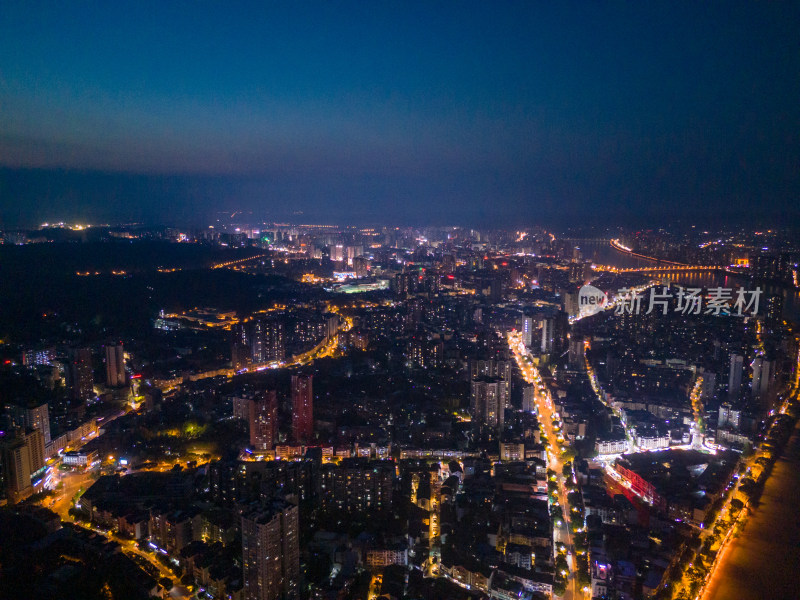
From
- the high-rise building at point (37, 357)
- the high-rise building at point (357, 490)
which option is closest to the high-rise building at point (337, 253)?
the high-rise building at point (37, 357)

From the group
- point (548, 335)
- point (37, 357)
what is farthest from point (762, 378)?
point (37, 357)

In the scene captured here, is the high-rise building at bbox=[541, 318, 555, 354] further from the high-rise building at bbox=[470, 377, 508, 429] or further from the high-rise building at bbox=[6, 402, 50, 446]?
the high-rise building at bbox=[6, 402, 50, 446]

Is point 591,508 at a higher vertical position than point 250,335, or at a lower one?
lower

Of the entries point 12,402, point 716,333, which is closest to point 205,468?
point 12,402

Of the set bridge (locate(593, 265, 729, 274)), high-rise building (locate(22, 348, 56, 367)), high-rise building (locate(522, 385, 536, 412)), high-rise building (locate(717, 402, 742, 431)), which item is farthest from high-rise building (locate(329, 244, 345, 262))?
high-rise building (locate(717, 402, 742, 431))

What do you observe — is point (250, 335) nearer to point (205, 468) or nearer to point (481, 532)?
point (205, 468)

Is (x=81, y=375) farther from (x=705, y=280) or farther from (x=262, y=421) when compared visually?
(x=705, y=280)

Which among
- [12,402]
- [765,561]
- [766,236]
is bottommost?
[765,561]

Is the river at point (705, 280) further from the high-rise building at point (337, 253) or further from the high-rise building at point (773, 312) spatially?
the high-rise building at point (337, 253)
